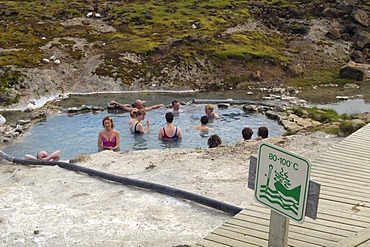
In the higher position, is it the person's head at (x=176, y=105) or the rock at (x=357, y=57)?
the rock at (x=357, y=57)

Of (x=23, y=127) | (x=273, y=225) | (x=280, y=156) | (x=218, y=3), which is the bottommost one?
(x=23, y=127)

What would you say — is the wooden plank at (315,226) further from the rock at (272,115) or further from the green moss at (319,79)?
the green moss at (319,79)

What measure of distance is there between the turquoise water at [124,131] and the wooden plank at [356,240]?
1078 centimetres

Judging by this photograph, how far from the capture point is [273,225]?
576 centimetres

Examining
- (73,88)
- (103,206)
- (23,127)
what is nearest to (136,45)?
(73,88)

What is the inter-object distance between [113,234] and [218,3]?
1759 inches

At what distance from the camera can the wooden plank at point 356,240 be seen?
21.2ft

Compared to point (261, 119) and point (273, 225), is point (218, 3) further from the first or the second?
point (273, 225)

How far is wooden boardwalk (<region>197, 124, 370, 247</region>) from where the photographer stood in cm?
672

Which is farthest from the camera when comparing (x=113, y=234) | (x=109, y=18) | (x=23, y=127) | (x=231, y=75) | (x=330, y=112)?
(x=109, y=18)

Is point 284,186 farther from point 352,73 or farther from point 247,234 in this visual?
point 352,73

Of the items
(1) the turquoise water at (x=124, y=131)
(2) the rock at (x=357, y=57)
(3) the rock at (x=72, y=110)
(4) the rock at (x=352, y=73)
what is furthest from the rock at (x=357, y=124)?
(2) the rock at (x=357, y=57)

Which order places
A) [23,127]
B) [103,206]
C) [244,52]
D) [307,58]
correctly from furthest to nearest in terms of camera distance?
[307,58] → [244,52] → [23,127] → [103,206]

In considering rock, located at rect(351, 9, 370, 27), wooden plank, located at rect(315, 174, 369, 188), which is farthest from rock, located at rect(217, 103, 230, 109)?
rock, located at rect(351, 9, 370, 27)
